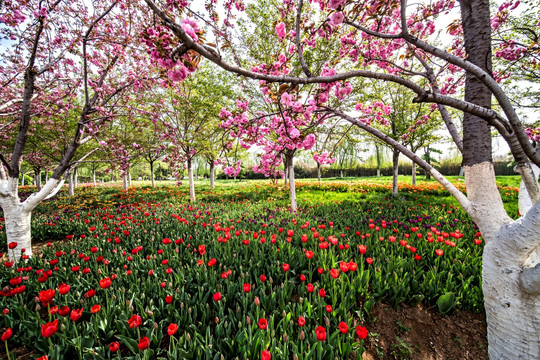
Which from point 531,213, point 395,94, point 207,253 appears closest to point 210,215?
point 207,253

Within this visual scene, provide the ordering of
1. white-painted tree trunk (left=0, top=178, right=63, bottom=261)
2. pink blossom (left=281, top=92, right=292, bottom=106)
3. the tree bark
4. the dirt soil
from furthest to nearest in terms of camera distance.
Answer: white-painted tree trunk (left=0, top=178, right=63, bottom=261)
pink blossom (left=281, top=92, right=292, bottom=106)
the dirt soil
the tree bark

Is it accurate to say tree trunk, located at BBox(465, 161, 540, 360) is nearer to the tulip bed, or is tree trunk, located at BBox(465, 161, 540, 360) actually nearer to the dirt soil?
the dirt soil

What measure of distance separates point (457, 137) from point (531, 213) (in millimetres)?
1135

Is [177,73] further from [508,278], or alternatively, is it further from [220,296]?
[508,278]

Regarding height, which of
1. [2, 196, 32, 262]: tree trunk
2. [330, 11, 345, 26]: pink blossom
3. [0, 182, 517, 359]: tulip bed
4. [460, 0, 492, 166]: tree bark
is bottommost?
[0, 182, 517, 359]: tulip bed

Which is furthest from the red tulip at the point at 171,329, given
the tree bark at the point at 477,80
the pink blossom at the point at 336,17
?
the pink blossom at the point at 336,17

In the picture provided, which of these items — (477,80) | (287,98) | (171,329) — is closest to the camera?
(171,329)

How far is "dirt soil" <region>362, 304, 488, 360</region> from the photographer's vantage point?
6.05 feet

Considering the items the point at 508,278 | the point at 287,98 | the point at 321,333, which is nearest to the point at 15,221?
the point at 287,98

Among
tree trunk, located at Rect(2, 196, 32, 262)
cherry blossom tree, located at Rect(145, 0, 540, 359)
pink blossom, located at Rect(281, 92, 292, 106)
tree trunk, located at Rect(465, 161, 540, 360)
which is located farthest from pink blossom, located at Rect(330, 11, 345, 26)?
tree trunk, located at Rect(2, 196, 32, 262)

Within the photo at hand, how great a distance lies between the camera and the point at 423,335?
204 centimetres

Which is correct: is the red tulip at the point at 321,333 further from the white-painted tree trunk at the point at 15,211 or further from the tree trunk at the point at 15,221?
the tree trunk at the point at 15,221

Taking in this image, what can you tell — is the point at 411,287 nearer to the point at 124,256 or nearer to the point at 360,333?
the point at 360,333

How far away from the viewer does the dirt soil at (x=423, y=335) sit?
1845 millimetres
